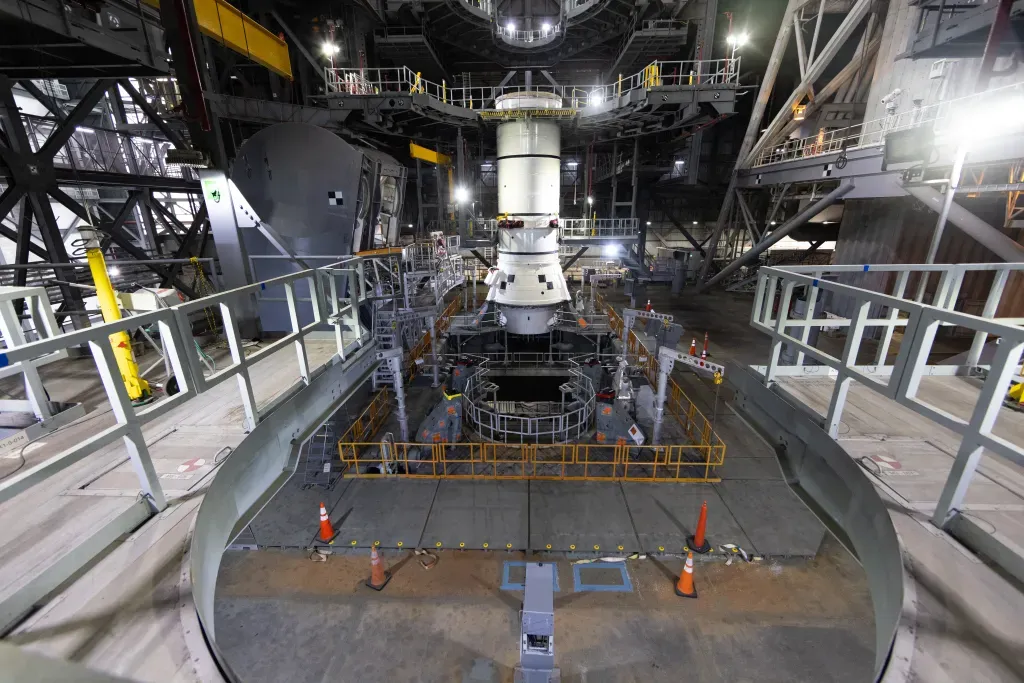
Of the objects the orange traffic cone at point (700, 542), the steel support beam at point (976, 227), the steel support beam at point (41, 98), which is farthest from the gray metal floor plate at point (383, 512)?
the steel support beam at point (976, 227)

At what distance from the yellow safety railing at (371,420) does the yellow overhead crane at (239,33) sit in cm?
1026

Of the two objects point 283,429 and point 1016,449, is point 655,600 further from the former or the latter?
point 283,429

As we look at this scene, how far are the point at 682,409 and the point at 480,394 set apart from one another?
626 centimetres

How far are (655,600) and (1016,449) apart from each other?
579 cm

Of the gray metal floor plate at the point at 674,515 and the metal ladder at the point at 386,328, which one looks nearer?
the gray metal floor plate at the point at 674,515

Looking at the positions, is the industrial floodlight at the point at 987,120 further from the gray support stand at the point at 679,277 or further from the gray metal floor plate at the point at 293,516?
the gray metal floor plate at the point at 293,516

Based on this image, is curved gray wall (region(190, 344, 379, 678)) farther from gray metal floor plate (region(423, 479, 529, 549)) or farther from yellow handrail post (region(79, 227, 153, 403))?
gray metal floor plate (region(423, 479, 529, 549))

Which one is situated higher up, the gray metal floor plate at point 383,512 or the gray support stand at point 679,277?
the gray support stand at point 679,277

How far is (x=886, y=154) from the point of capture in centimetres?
1071

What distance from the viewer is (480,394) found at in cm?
1305

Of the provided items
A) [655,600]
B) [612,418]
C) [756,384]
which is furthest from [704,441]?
[756,384]

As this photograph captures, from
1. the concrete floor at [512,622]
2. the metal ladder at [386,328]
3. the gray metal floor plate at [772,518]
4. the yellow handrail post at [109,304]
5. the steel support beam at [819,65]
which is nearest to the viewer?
the yellow handrail post at [109,304]

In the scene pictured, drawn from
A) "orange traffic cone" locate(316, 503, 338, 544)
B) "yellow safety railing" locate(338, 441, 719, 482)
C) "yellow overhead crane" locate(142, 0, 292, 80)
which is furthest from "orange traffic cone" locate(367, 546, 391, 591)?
"yellow overhead crane" locate(142, 0, 292, 80)

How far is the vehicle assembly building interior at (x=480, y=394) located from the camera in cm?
301
